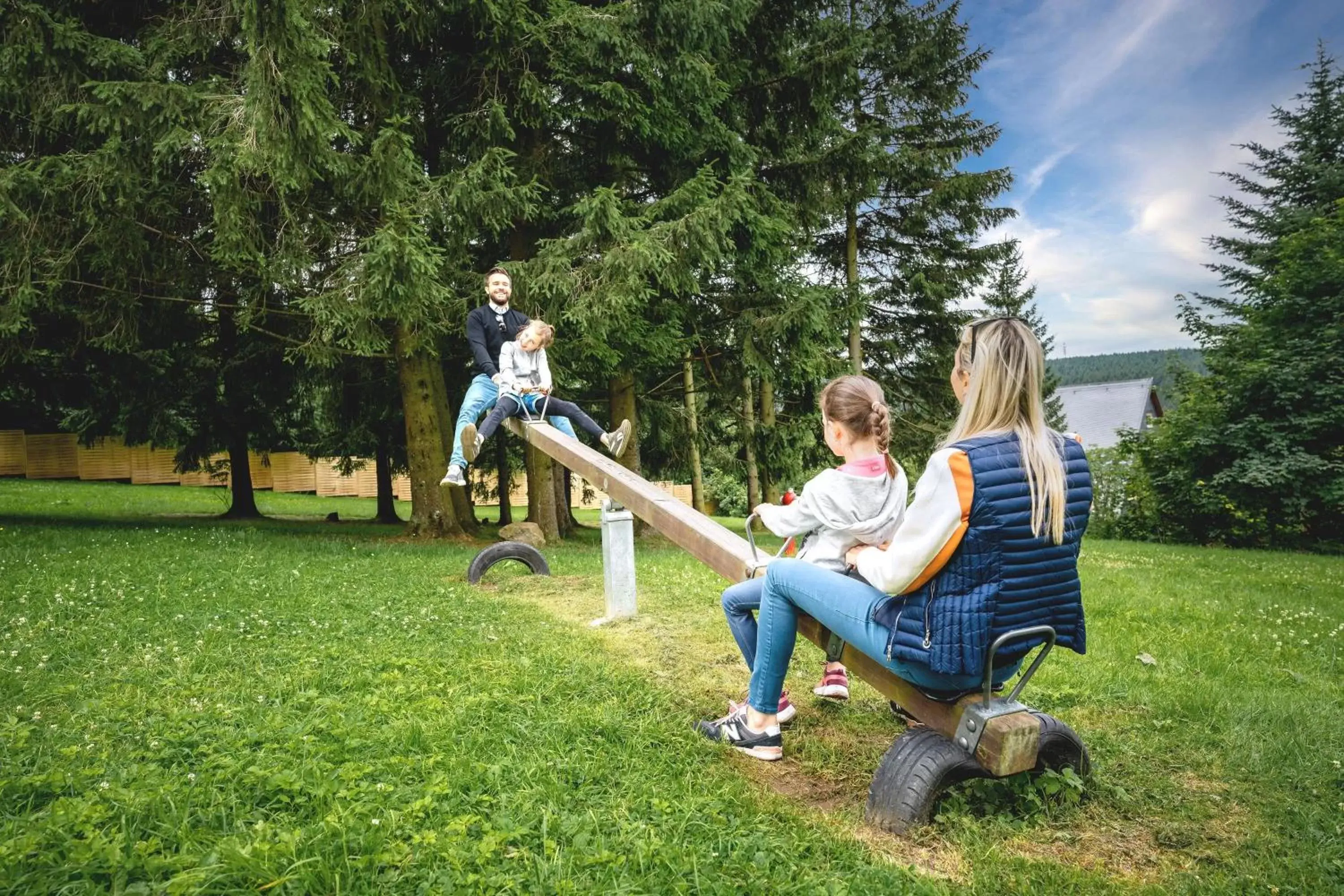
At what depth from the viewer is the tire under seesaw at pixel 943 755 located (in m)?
2.39

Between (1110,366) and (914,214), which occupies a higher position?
(1110,366)

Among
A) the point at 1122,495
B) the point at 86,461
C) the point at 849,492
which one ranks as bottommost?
the point at 1122,495

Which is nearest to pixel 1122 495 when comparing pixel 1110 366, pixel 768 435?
pixel 768 435

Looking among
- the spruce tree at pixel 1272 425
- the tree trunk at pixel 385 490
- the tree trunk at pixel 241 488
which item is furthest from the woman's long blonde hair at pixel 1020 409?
the spruce tree at pixel 1272 425

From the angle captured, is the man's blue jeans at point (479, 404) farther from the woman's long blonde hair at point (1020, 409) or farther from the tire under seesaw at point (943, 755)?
the woman's long blonde hair at point (1020, 409)

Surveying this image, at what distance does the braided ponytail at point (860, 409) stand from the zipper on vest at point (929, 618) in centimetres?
74

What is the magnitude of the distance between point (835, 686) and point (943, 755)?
133 cm

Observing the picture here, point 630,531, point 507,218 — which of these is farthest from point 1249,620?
point 507,218

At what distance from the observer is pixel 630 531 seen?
570cm

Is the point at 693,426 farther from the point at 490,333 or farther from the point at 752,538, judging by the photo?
the point at 752,538

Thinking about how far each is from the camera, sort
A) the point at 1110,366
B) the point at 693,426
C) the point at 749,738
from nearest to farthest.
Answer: the point at 749,738 → the point at 693,426 → the point at 1110,366

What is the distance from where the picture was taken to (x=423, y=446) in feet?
37.9

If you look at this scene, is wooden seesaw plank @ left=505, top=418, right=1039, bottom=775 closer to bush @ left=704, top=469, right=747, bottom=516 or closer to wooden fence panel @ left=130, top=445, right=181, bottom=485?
wooden fence panel @ left=130, top=445, right=181, bottom=485

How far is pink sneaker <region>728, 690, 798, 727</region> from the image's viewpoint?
325 centimetres
